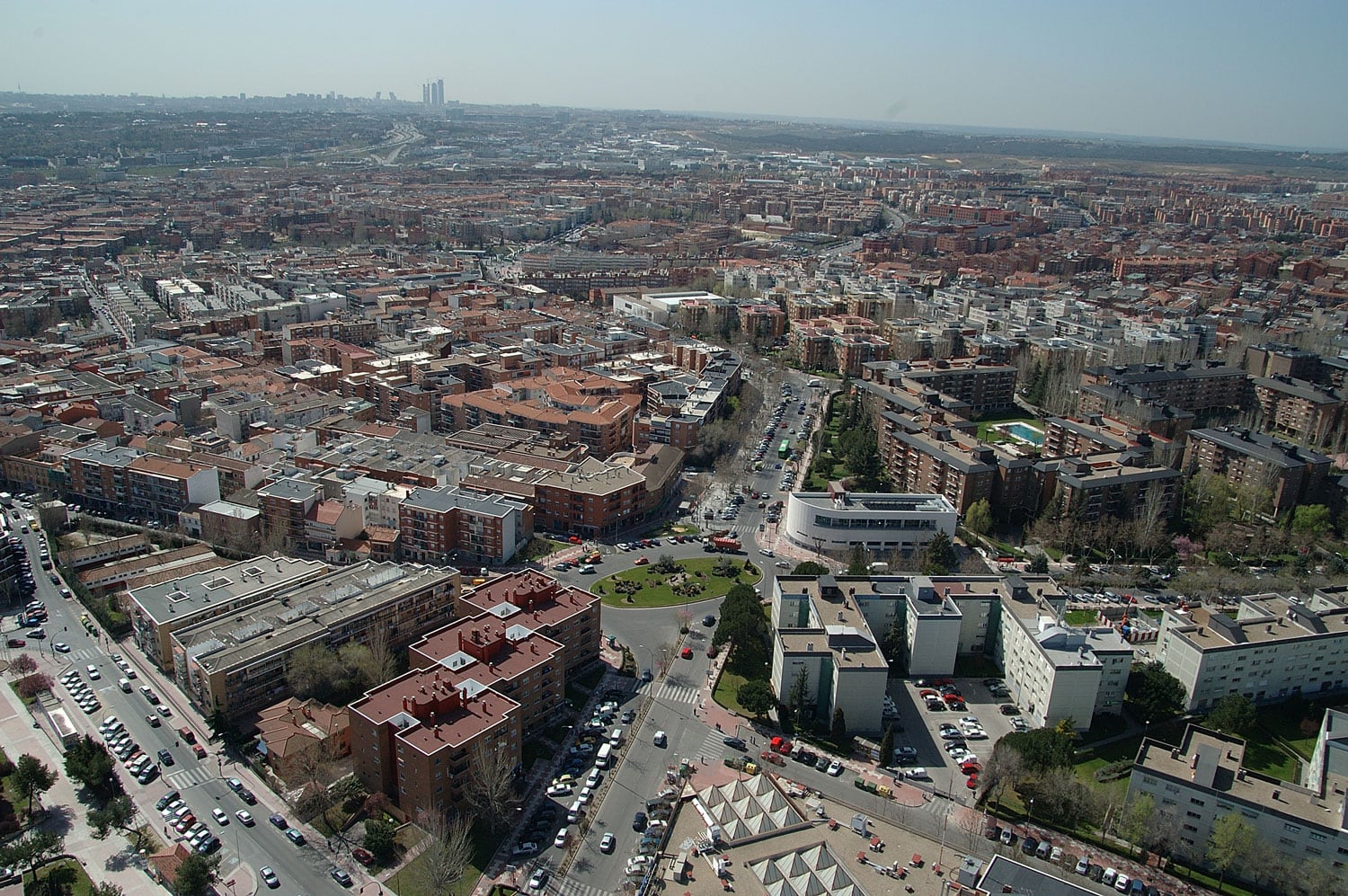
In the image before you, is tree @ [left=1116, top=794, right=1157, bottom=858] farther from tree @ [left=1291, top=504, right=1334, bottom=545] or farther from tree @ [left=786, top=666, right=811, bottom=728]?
tree @ [left=1291, top=504, right=1334, bottom=545]

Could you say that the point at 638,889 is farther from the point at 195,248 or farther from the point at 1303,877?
the point at 195,248

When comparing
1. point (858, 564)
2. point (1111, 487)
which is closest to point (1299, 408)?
point (1111, 487)

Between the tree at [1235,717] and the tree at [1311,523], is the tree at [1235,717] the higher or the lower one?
the lower one

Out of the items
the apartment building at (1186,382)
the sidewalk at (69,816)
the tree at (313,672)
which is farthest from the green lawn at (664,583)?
the apartment building at (1186,382)

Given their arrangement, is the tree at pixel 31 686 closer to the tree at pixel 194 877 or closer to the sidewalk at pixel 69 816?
the sidewalk at pixel 69 816

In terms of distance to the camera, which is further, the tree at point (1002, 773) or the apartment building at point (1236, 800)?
the tree at point (1002, 773)

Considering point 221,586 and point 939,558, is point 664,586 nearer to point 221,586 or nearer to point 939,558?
point 939,558

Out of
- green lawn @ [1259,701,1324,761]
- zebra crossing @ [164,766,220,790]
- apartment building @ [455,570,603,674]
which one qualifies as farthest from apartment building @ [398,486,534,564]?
green lawn @ [1259,701,1324,761]

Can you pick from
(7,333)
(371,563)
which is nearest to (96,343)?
(7,333)
